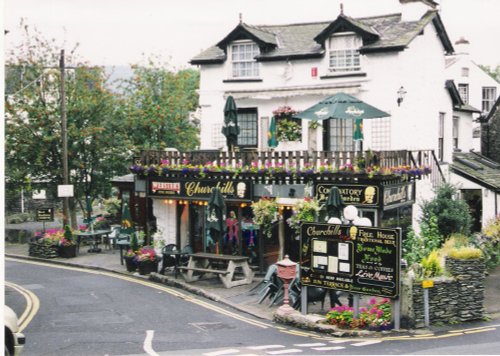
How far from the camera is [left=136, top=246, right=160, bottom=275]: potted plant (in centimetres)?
2306

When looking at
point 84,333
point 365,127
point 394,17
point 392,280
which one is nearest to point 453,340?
point 392,280

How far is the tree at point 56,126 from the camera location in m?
32.1

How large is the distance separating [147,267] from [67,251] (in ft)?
18.6

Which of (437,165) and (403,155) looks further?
(437,165)

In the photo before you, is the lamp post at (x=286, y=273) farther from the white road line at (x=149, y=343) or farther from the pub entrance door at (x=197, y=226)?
the pub entrance door at (x=197, y=226)

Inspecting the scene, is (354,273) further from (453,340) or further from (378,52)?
(378,52)

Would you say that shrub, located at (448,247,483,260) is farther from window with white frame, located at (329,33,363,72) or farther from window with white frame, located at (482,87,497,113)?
window with white frame, located at (482,87,497,113)

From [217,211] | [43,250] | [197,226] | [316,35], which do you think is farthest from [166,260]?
[316,35]

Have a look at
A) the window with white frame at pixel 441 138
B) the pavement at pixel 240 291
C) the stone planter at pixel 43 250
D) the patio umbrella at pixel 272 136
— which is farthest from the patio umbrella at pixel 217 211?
the window with white frame at pixel 441 138

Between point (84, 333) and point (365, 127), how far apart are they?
1450cm

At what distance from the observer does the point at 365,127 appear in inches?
1012

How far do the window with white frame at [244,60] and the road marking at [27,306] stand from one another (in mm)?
12414

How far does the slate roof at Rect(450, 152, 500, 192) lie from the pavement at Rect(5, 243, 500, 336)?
23.3 feet

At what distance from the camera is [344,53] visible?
84.3 feet
